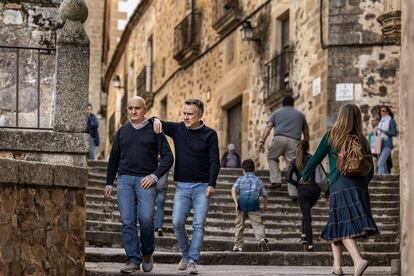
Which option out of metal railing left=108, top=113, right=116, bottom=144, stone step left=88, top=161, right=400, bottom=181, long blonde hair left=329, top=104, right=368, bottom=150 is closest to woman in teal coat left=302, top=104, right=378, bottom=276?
long blonde hair left=329, top=104, right=368, bottom=150

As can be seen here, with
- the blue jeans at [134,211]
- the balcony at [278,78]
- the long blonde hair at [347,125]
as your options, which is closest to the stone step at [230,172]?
the balcony at [278,78]

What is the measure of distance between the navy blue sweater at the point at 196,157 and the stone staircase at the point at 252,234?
120cm

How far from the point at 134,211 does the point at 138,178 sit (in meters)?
0.28

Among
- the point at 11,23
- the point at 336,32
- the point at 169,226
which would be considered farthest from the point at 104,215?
the point at 336,32

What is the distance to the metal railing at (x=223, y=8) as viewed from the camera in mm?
25406

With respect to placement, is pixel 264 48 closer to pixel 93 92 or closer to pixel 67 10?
pixel 67 10

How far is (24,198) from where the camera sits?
8.23 meters

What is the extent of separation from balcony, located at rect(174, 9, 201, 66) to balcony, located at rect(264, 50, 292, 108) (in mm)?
5464

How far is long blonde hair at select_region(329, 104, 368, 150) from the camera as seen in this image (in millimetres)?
9750

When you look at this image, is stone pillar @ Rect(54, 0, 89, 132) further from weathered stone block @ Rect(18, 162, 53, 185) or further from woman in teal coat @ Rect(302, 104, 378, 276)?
woman in teal coat @ Rect(302, 104, 378, 276)

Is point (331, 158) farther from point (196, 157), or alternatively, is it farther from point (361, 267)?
point (196, 157)

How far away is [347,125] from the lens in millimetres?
9766

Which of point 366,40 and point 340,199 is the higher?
point 366,40

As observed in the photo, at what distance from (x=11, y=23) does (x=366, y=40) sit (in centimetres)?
1110
